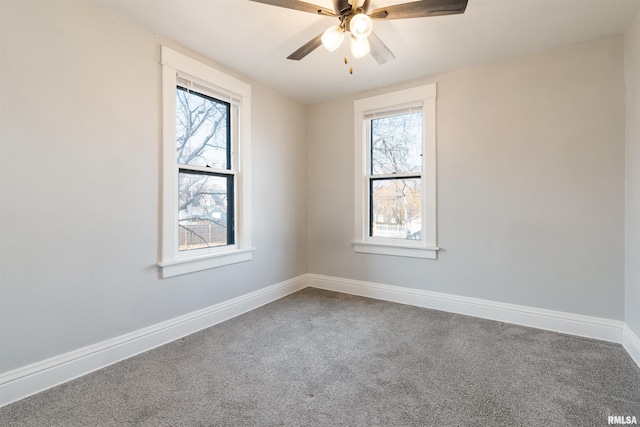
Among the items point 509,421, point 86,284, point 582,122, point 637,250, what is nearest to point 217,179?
point 86,284

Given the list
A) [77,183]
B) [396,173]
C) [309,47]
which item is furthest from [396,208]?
[77,183]

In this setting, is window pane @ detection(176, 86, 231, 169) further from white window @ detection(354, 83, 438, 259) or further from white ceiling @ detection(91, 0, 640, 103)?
white window @ detection(354, 83, 438, 259)

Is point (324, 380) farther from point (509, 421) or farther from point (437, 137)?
point (437, 137)

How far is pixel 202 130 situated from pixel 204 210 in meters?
0.76

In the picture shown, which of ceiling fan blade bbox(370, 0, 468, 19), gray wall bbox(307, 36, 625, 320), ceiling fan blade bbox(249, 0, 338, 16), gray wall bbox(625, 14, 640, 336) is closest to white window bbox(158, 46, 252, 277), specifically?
ceiling fan blade bbox(249, 0, 338, 16)

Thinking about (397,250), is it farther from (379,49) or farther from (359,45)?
(359,45)

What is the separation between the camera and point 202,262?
2713 millimetres

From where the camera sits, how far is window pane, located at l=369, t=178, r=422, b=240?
3.38 m

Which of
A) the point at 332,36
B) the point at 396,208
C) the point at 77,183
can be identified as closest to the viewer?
the point at 332,36

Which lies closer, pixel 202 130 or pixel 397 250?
pixel 202 130

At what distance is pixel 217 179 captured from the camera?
9.71 feet

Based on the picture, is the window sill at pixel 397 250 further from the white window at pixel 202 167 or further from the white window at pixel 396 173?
the white window at pixel 202 167

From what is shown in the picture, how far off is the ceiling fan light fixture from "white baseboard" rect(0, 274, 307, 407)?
255 centimetres

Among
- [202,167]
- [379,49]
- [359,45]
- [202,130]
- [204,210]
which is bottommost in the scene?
[204,210]
